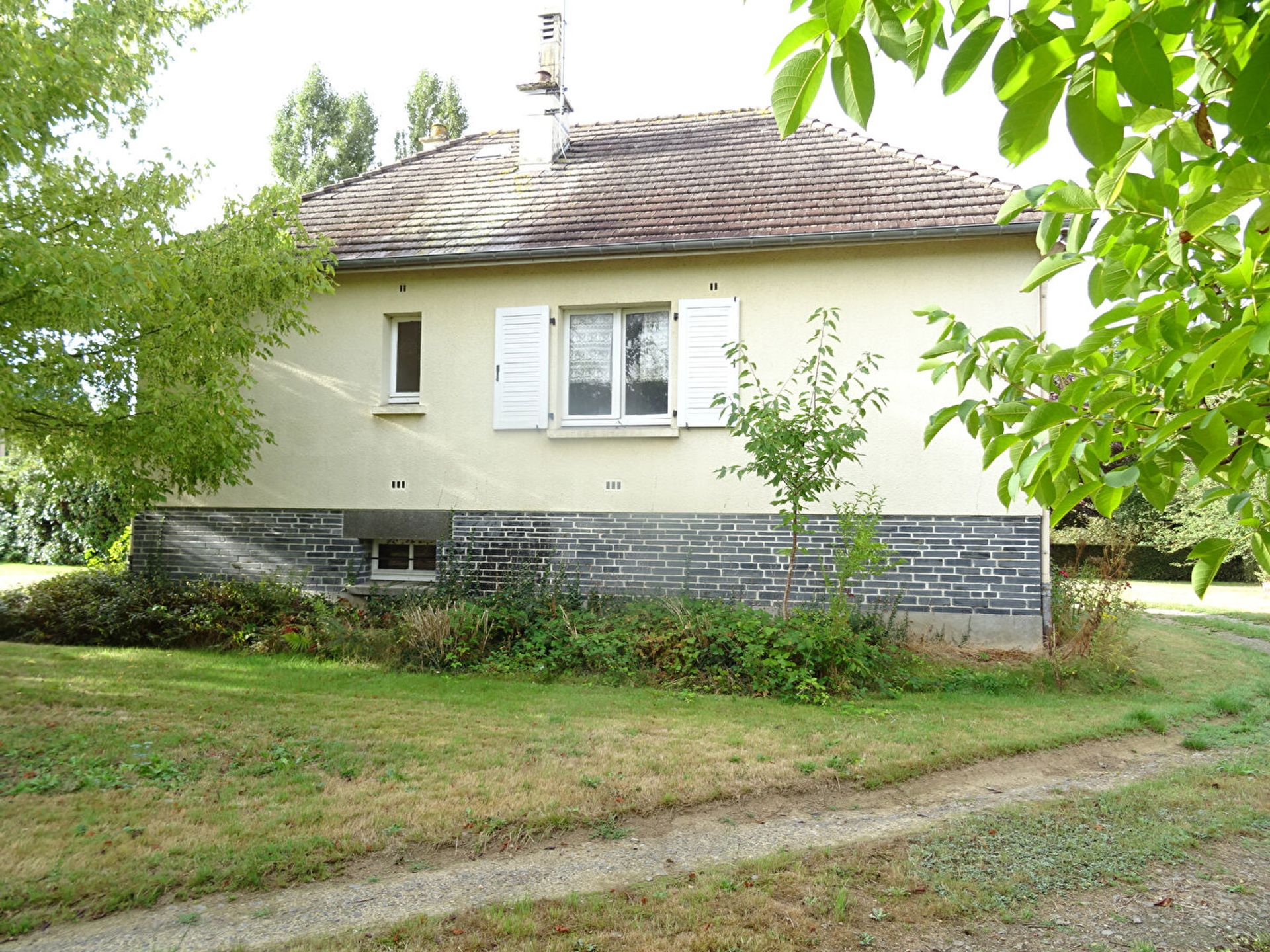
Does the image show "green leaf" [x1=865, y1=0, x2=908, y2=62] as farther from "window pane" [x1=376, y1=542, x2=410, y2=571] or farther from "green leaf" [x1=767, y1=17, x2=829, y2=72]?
"window pane" [x1=376, y1=542, x2=410, y2=571]

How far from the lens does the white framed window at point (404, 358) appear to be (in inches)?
423

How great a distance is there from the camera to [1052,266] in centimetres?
197

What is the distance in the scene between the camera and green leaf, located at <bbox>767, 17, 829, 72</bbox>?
146 centimetres

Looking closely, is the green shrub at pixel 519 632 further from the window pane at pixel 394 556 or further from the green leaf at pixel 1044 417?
the green leaf at pixel 1044 417

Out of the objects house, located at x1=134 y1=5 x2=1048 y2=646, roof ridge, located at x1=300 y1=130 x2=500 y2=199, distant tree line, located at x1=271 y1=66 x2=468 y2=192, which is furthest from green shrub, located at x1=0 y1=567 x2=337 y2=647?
distant tree line, located at x1=271 y1=66 x2=468 y2=192

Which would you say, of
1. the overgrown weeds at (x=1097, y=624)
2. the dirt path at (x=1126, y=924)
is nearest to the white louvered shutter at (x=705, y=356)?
the overgrown weeds at (x=1097, y=624)

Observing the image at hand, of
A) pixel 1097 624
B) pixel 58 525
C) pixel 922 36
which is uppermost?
pixel 922 36

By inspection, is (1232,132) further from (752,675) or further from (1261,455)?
(752,675)

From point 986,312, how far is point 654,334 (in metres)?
3.58

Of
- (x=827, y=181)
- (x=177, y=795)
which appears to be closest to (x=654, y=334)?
(x=827, y=181)

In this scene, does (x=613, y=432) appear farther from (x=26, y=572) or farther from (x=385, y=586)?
(x=26, y=572)

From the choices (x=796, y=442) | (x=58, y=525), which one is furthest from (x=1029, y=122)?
(x=58, y=525)

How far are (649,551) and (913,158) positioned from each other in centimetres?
567

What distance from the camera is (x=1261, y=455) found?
6.34 feet
